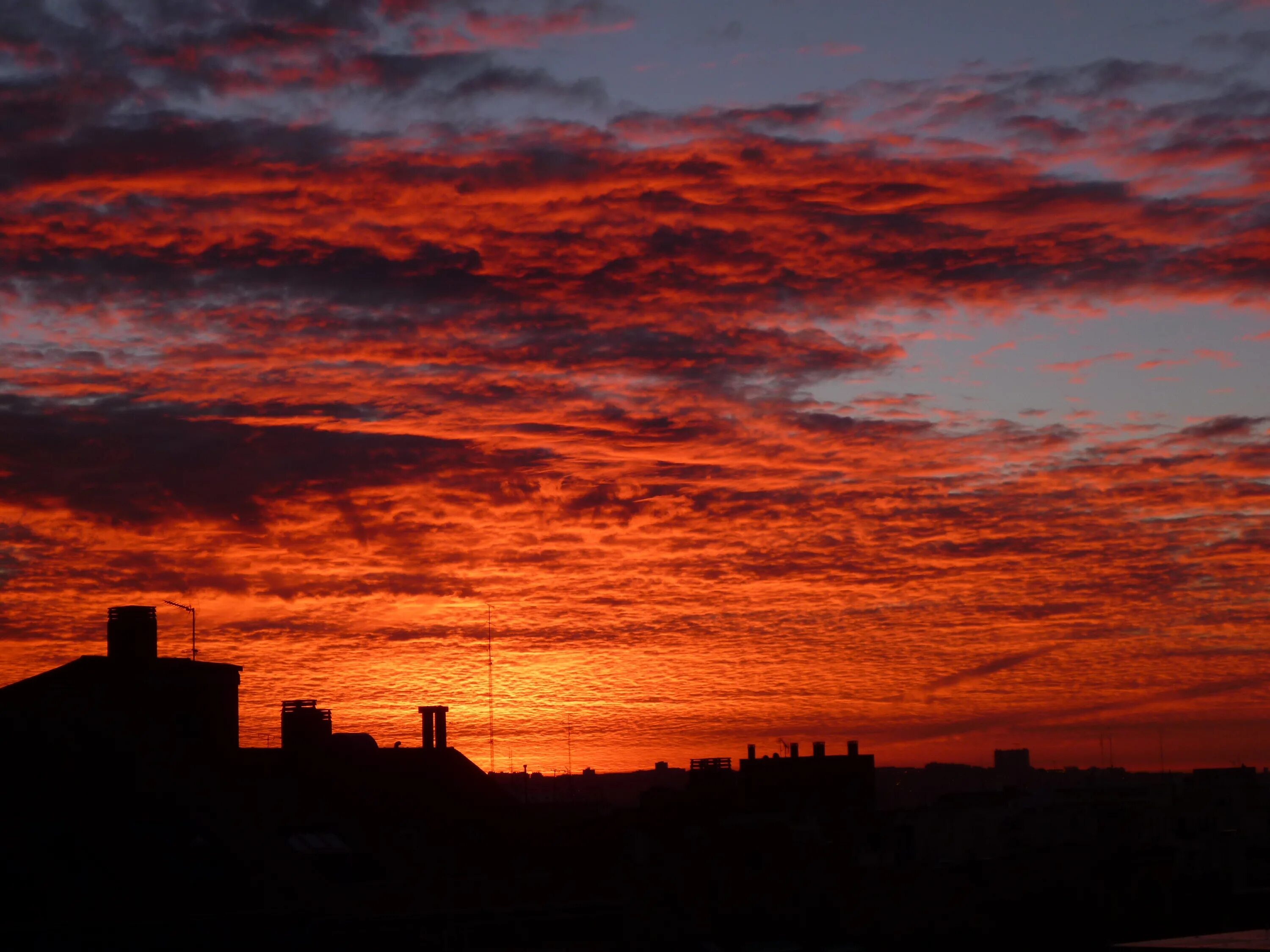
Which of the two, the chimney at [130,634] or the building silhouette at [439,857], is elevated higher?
the chimney at [130,634]

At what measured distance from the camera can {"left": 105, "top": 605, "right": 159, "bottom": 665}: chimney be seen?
64688 mm

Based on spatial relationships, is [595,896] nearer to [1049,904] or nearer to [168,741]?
[168,741]

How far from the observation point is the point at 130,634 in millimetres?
64938

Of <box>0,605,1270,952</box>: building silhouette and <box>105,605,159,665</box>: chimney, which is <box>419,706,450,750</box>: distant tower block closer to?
<box>0,605,1270,952</box>: building silhouette

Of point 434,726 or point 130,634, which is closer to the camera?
point 130,634

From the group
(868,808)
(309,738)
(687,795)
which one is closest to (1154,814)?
(868,808)

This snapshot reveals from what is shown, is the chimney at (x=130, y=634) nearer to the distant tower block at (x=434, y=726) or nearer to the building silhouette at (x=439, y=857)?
the building silhouette at (x=439, y=857)

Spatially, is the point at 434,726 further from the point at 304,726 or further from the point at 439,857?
the point at 439,857

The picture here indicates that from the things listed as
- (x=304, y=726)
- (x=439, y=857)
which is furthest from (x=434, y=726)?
(x=439, y=857)

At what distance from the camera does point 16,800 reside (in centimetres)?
4469

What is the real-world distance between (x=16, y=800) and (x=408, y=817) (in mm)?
30001

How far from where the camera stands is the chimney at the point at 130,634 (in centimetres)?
6469

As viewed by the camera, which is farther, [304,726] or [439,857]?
[304,726]

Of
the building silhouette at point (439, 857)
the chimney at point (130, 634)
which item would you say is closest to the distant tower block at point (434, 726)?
the building silhouette at point (439, 857)
